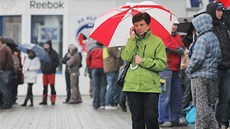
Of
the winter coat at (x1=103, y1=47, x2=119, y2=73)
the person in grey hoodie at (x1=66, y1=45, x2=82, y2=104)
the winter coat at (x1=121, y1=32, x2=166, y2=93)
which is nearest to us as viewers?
the winter coat at (x1=121, y1=32, x2=166, y2=93)

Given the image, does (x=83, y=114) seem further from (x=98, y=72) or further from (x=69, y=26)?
(x=69, y=26)

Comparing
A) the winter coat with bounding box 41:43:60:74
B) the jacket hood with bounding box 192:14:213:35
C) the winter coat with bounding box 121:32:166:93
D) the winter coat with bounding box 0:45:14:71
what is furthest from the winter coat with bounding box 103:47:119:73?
the winter coat with bounding box 121:32:166:93

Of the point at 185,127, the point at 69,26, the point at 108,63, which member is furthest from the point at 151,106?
the point at 69,26

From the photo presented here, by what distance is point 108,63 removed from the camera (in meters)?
17.0

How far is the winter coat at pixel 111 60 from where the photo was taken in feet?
55.7

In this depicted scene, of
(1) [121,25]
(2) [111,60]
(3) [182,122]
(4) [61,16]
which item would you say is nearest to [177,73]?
(3) [182,122]

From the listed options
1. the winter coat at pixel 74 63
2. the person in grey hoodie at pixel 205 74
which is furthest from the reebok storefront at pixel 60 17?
the person in grey hoodie at pixel 205 74

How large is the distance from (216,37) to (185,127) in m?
2.77

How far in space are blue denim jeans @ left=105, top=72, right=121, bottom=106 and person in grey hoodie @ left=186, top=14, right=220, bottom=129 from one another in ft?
24.3

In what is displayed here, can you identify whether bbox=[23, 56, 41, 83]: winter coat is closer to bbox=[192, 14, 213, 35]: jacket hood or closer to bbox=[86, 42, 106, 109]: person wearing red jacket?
bbox=[86, 42, 106, 109]: person wearing red jacket

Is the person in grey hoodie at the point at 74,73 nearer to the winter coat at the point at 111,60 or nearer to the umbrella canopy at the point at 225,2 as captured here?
the winter coat at the point at 111,60

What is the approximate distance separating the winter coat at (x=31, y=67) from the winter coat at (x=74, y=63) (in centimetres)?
147

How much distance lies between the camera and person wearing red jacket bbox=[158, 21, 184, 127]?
39.4 feet

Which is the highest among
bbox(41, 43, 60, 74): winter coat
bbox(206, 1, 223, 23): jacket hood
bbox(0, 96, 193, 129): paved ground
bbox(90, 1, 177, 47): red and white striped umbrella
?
bbox(206, 1, 223, 23): jacket hood
